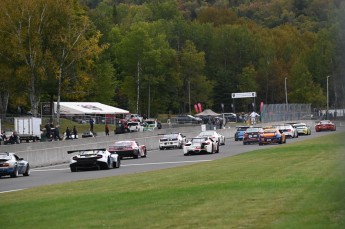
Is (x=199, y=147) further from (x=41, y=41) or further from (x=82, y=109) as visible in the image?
(x=82, y=109)

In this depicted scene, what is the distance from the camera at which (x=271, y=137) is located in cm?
5678

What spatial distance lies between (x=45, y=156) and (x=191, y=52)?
87.8 m

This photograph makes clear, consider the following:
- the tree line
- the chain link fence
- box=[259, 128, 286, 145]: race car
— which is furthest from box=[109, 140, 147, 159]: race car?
the chain link fence

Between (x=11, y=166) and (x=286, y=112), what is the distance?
238ft

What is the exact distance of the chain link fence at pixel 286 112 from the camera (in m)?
99.9

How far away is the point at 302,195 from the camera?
511 inches

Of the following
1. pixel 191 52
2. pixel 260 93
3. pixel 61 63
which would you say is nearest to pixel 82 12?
pixel 61 63

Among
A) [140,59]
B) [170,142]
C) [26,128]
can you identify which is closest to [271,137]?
[170,142]

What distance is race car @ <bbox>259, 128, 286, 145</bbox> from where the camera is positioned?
56500 millimetres

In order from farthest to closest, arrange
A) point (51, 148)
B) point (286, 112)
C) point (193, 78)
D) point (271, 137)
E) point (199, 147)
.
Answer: point (193, 78), point (286, 112), point (271, 137), point (51, 148), point (199, 147)

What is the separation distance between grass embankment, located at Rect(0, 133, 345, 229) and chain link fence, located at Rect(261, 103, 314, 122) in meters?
78.7

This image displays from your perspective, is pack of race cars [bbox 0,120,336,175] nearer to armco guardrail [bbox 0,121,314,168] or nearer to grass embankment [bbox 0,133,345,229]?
armco guardrail [bbox 0,121,314,168]

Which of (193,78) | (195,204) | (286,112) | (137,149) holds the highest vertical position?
(193,78)

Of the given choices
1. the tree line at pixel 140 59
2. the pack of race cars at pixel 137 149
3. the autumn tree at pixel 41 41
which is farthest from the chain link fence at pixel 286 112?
the autumn tree at pixel 41 41
